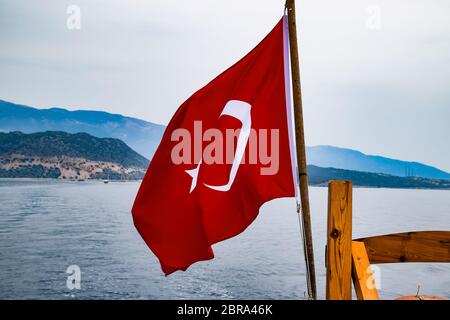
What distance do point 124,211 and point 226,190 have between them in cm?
7479

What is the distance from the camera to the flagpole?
4254 mm

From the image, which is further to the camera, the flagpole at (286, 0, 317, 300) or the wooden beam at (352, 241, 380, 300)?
the flagpole at (286, 0, 317, 300)

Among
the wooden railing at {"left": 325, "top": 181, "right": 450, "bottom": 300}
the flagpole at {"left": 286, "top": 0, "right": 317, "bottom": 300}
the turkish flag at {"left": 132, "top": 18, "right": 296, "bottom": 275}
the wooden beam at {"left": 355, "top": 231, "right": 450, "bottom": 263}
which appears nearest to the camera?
the wooden railing at {"left": 325, "top": 181, "right": 450, "bottom": 300}

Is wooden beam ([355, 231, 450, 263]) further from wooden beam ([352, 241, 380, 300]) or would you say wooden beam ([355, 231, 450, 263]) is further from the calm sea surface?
the calm sea surface

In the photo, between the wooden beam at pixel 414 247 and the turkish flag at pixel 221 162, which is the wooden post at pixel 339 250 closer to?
the wooden beam at pixel 414 247

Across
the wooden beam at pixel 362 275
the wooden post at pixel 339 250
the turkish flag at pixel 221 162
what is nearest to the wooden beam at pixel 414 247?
the wooden beam at pixel 362 275

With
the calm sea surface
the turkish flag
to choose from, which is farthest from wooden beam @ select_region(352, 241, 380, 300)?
the calm sea surface

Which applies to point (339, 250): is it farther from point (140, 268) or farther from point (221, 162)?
point (140, 268)

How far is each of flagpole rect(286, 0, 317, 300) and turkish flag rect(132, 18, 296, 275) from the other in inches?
5.4

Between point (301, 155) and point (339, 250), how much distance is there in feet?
3.82

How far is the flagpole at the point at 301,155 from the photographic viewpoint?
14.0ft

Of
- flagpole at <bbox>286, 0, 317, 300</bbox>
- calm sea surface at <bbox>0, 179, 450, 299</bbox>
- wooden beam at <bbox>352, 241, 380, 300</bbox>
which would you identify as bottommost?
calm sea surface at <bbox>0, 179, 450, 299</bbox>
